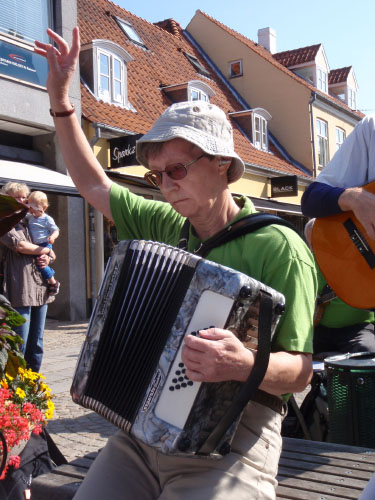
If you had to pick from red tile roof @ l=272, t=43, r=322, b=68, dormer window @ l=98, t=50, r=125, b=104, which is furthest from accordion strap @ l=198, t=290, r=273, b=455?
red tile roof @ l=272, t=43, r=322, b=68

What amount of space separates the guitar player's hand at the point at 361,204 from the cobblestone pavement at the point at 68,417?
8.22 feet

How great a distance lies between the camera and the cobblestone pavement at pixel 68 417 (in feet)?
14.1

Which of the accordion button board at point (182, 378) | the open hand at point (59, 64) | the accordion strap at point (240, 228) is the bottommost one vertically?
the accordion button board at point (182, 378)

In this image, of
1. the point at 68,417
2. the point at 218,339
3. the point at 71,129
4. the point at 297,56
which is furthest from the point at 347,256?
the point at 297,56

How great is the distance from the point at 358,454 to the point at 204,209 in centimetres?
135

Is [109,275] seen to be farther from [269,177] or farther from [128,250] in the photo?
[269,177]

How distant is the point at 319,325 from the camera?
158 inches

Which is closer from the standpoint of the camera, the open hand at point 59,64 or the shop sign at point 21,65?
the open hand at point 59,64

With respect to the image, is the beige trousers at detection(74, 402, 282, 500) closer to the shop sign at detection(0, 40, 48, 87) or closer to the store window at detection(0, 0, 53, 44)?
the shop sign at detection(0, 40, 48, 87)

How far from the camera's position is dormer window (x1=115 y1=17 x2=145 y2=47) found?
16.0 m

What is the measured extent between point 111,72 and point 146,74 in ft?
9.33

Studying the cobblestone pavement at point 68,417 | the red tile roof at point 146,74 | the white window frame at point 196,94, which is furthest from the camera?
the white window frame at point 196,94

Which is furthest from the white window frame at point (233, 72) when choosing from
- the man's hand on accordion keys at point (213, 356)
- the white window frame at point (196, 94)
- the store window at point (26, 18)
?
the man's hand on accordion keys at point (213, 356)

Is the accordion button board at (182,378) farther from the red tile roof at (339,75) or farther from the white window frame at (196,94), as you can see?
the red tile roof at (339,75)
